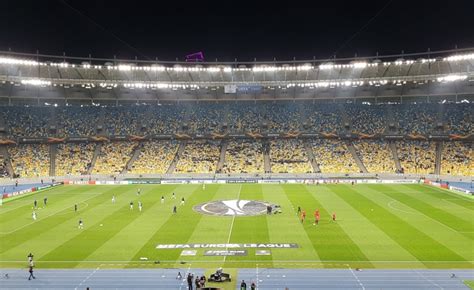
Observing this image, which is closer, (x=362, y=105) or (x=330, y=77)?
(x=330, y=77)

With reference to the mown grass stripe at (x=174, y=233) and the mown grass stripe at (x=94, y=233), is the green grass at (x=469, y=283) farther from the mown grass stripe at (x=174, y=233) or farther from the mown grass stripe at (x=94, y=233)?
the mown grass stripe at (x=94, y=233)

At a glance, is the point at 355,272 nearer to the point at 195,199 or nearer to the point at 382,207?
the point at 382,207

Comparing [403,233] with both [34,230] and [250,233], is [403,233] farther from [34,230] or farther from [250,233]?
[34,230]

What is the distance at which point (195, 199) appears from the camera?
47656mm

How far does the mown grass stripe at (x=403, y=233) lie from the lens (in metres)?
25.9

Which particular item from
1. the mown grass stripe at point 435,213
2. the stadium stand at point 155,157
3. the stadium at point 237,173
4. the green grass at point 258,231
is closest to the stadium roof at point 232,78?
the stadium at point 237,173

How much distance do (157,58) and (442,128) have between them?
53.1 metres

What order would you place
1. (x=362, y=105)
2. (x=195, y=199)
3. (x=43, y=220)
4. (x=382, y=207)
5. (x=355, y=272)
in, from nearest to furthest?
1. (x=355, y=272)
2. (x=43, y=220)
3. (x=382, y=207)
4. (x=195, y=199)
5. (x=362, y=105)

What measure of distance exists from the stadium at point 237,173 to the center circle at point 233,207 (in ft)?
0.71

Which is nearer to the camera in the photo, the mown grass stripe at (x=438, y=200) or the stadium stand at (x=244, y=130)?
the mown grass stripe at (x=438, y=200)

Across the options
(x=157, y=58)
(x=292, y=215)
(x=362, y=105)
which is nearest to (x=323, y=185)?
(x=292, y=215)

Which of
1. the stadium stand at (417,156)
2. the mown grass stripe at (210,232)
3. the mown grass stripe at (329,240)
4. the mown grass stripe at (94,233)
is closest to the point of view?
the mown grass stripe at (210,232)

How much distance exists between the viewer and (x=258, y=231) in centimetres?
3225

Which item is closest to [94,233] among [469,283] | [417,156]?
[469,283]
